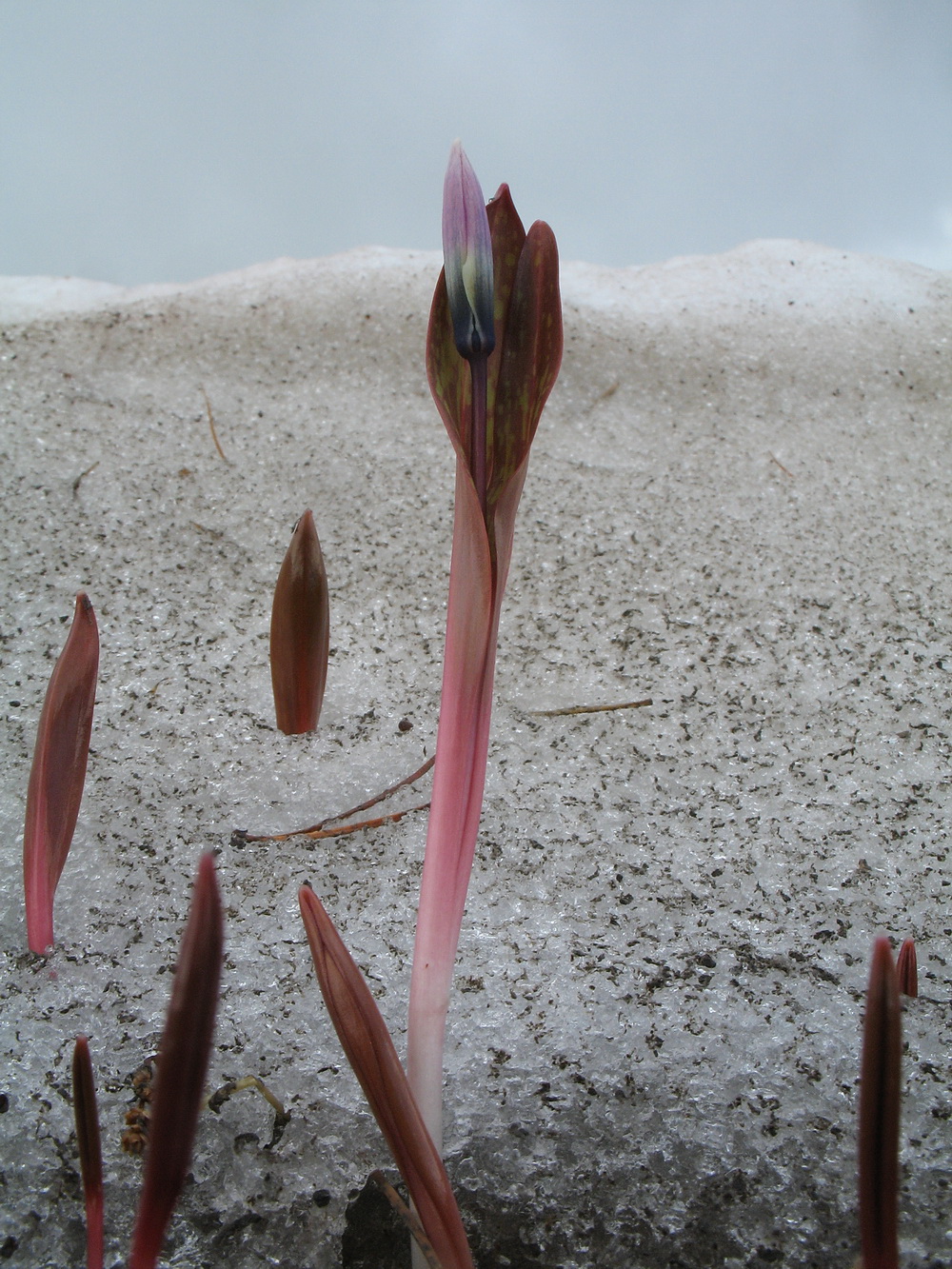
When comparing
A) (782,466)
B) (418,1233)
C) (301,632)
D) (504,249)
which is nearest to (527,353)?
(504,249)

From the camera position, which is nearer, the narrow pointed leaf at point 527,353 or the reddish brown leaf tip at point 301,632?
the narrow pointed leaf at point 527,353

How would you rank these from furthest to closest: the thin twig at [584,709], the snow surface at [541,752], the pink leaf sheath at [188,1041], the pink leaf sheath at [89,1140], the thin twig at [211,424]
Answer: the thin twig at [211,424] < the thin twig at [584,709] < the snow surface at [541,752] < the pink leaf sheath at [89,1140] < the pink leaf sheath at [188,1041]

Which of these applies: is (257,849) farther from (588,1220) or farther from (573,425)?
(573,425)

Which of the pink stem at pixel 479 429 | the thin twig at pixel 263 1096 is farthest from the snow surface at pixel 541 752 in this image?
the pink stem at pixel 479 429

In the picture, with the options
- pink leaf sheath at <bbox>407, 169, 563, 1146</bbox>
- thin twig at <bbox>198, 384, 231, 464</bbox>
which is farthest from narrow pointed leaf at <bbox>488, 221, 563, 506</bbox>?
thin twig at <bbox>198, 384, 231, 464</bbox>

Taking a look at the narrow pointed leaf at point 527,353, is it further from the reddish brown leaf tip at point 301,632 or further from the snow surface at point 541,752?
the snow surface at point 541,752

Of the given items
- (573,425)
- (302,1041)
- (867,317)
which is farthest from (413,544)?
(867,317)

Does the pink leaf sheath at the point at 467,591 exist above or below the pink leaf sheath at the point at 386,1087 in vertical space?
above
